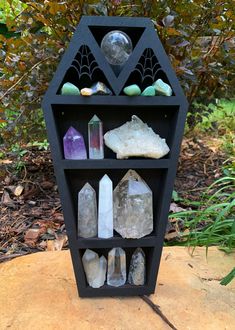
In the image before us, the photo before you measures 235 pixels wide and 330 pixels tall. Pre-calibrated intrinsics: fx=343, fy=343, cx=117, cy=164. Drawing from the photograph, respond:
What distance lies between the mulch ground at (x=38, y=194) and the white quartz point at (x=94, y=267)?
1.13ft

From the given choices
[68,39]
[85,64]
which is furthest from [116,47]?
[68,39]

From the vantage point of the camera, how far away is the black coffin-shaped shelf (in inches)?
31.7

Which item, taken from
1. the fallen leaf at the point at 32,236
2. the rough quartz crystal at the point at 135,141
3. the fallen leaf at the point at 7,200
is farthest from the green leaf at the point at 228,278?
the fallen leaf at the point at 7,200

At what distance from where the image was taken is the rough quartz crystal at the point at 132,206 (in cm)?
90

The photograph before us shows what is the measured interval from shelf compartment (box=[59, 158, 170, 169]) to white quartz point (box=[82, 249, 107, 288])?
26cm

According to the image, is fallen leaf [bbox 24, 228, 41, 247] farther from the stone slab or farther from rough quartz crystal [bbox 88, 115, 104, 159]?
rough quartz crystal [bbox 88, 115, 104, 159]

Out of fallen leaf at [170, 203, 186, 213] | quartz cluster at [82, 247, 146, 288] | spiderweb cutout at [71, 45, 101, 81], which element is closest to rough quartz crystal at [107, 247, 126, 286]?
quartz cluster at [82, 247, 146, 288]

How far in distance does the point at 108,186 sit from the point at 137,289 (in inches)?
12.1

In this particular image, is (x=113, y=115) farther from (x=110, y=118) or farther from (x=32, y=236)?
(x=32, y=236)

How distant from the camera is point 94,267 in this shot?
0.96 metres

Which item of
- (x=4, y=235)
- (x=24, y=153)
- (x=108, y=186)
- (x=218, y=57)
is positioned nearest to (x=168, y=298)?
(x=108, y=186)

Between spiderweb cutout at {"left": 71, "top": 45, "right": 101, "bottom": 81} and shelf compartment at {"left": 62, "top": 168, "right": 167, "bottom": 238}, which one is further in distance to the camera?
shelf compartment at {"left": 62, "top": 168, "right": 167, "bottom": 238}

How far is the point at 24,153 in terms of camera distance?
2016 millimetres

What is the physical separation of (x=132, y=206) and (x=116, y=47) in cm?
40
